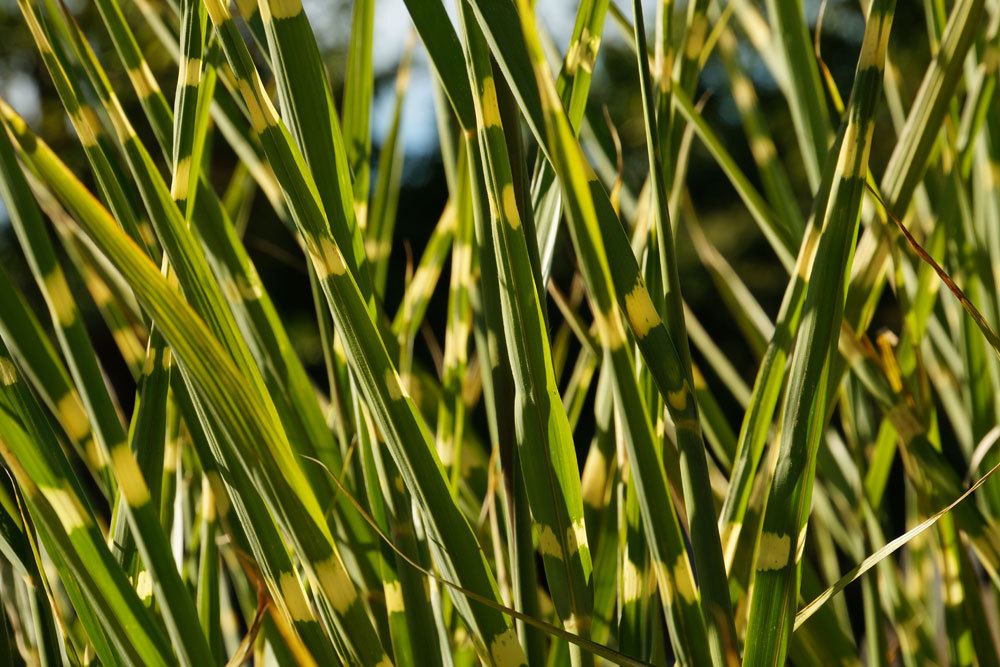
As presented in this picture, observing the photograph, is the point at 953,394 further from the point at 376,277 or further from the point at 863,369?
the point at 376,277

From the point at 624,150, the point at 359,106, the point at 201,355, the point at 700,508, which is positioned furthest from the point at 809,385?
the point at 624,150

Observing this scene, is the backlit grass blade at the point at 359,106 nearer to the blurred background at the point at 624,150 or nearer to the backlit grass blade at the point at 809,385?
the backlit grass blade at the point at 809,385

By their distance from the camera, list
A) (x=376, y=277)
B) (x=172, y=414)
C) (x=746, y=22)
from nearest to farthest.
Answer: (x=172, y=414) < (x=376, y=277) < (x=746, y=22)

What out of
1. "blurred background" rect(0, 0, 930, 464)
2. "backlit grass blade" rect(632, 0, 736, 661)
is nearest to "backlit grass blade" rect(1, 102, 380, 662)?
"backlit grass blade" rect(632, 0, 736, 661)

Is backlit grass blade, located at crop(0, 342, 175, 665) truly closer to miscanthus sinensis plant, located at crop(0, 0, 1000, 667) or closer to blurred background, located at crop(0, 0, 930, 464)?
miscanthus sinensis plant, located at crop(0, 0, 1000, 667)

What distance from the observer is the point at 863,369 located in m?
0.42

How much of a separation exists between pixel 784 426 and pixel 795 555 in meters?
0.04

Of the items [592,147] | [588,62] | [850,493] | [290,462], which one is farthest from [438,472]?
[850,493]

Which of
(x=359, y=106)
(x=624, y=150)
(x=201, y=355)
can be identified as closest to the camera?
(x=201, y=355)

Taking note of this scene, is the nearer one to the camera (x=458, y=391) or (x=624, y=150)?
(x=458, y=391)

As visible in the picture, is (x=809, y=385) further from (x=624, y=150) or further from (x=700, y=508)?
(x=624, y=150)

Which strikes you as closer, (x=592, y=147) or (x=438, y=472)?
(x=438, y=472)

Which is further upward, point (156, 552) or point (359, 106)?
point (359, 106)

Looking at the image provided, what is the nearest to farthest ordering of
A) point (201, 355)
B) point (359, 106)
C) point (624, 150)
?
point (201, 355)
point (359, 106)
point (624, 150)
